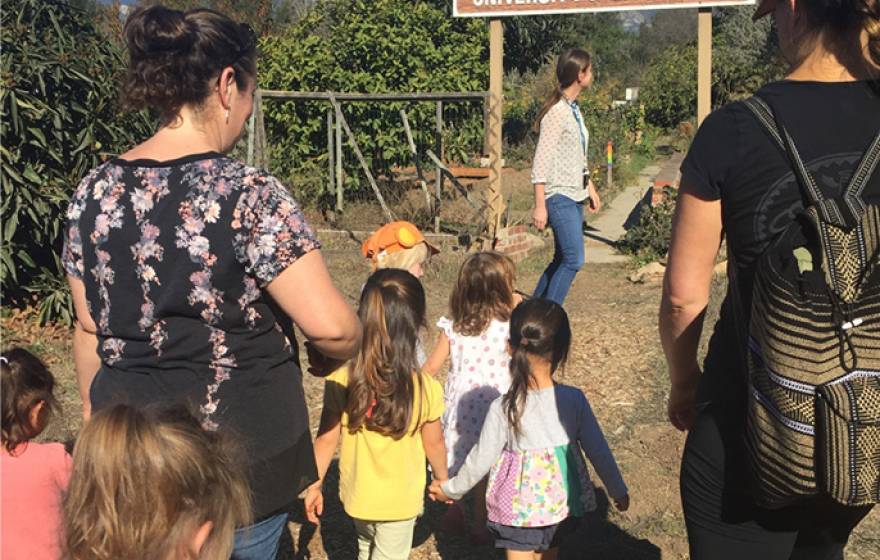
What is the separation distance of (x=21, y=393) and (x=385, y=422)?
1.16 metres

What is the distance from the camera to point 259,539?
2.35 m

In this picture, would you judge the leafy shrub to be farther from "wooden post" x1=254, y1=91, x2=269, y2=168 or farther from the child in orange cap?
the child in orange cap

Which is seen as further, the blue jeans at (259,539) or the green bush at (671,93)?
the green bush at (671,93)

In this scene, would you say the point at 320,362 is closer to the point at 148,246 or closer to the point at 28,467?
the point at 148,246

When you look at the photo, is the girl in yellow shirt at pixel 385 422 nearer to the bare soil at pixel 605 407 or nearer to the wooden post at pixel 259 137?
the bare soil at pixel 605 407

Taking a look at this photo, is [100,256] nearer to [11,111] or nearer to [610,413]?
[610,413]

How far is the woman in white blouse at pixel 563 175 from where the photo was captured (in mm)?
6281

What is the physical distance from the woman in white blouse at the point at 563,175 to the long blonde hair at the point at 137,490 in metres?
4.61

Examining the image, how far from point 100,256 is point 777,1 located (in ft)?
5.22

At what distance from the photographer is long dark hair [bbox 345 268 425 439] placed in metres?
3.29

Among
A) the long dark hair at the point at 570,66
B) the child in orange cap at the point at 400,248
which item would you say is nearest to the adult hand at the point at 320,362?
the child in orange cap at the point at 400,248

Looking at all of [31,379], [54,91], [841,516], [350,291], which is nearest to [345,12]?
[350,291]

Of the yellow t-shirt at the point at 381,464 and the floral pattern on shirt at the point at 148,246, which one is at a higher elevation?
the floral pattern on shirt at the point at 148,246

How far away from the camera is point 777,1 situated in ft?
7.01
